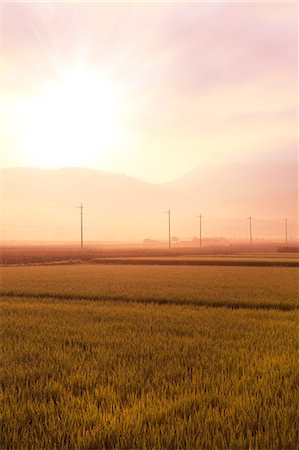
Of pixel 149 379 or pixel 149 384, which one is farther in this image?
pixel 149 379

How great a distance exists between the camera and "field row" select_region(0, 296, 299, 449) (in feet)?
13.3

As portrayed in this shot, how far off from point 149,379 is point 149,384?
0.79ft

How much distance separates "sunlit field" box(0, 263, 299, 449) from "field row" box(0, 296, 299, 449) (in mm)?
19

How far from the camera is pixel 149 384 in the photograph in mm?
5469

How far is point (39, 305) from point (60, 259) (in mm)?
44059

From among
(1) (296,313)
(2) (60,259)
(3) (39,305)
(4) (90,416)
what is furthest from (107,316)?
(2) (60,259)

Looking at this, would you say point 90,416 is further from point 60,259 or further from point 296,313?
point 60,259

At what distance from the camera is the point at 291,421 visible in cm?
433

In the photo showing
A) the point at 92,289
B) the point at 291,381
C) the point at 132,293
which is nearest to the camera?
the point at 291,381

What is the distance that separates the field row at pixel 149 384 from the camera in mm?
4043

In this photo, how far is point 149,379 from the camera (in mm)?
5707

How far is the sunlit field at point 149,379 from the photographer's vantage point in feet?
13.3

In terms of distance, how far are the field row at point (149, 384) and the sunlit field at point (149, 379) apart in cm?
2

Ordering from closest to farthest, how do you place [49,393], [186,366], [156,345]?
[49,393] → [186,366] → [156,345]
